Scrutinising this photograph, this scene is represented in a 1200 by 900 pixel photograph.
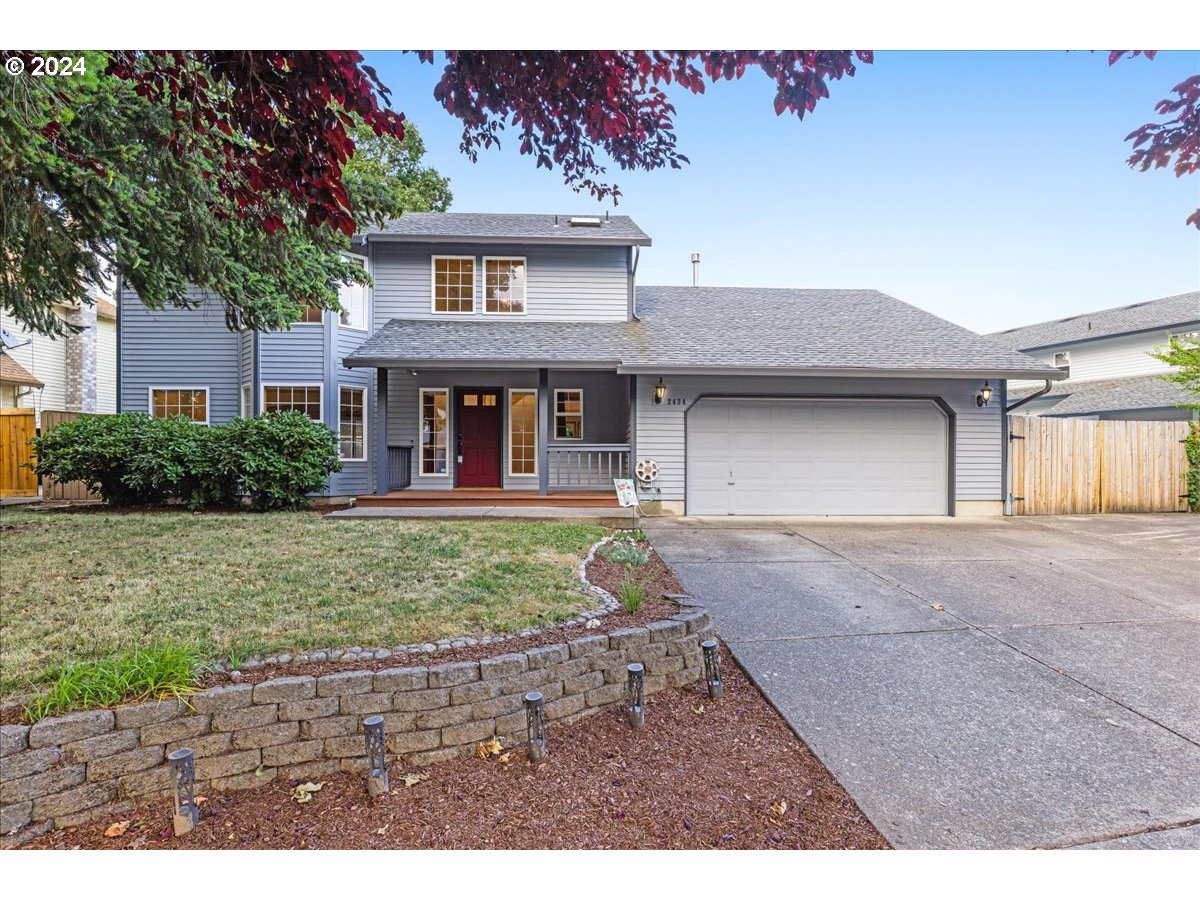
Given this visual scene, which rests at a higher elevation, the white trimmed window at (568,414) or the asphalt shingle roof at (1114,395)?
the asphalt shingle roof at (1114,395)

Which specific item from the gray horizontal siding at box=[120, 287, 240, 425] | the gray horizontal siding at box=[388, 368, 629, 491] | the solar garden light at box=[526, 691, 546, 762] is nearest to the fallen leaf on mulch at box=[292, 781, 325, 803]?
the solar garden light at box=[526, 691, 546, 762]

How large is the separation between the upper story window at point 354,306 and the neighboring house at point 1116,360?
51.3 feet

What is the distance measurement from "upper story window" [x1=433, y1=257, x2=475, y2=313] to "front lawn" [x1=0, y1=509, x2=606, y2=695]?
5.34 meters

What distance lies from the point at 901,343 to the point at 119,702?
10737 millimetres

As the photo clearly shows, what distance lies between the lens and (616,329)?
10219 millimetres

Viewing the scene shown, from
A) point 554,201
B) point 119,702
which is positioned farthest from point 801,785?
point 554,201

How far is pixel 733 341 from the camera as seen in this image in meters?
9.62

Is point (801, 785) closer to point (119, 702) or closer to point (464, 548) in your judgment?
point (119, 702)

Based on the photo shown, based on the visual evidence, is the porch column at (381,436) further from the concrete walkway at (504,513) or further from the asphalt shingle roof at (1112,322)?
the asphalt shingle roof at (1112,322)

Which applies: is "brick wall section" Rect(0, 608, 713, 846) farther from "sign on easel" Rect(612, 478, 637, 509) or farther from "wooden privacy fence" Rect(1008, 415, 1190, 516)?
"wooden privacy fence" Rect(1008, 415, 1190, 516)

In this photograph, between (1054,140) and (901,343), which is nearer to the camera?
(1054,140)

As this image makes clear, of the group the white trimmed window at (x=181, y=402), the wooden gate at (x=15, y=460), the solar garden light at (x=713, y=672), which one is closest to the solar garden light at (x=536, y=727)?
the solar garden light at (x=713, y=672)

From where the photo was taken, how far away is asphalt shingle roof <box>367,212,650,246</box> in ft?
33.4

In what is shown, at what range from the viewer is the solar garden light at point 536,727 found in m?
2.46
